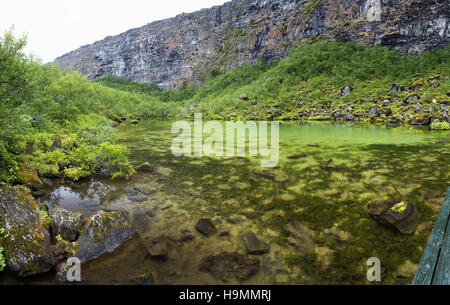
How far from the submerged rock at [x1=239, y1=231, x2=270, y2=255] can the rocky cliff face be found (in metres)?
85.6

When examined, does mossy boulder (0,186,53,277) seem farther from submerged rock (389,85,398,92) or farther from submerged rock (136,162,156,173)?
submerged rock (389,85,398,92)

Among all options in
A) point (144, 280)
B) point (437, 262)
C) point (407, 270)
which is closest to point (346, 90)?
point (407, 270)

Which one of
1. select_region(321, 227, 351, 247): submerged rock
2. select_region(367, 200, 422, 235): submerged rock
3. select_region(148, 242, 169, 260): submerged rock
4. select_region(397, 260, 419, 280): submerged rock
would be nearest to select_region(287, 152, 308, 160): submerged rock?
select_region(367, 200, 422, 235): submerged rock

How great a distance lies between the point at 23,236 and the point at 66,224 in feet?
3.52

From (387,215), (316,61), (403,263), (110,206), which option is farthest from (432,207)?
(316,61)

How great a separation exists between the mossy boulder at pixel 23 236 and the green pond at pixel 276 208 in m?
0.95

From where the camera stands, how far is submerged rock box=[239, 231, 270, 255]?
5198mm

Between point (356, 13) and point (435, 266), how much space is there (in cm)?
10547

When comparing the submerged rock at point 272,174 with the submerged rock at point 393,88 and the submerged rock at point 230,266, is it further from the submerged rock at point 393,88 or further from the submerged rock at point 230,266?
the submerged rock at point 393,88

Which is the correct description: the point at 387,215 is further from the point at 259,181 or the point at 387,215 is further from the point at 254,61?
the point at 254,61

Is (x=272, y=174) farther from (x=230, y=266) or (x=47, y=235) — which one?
(x=47, y=235)

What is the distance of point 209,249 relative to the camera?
17.4 feet

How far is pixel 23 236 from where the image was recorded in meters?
4.62

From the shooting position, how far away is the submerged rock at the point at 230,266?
14.6 feet
